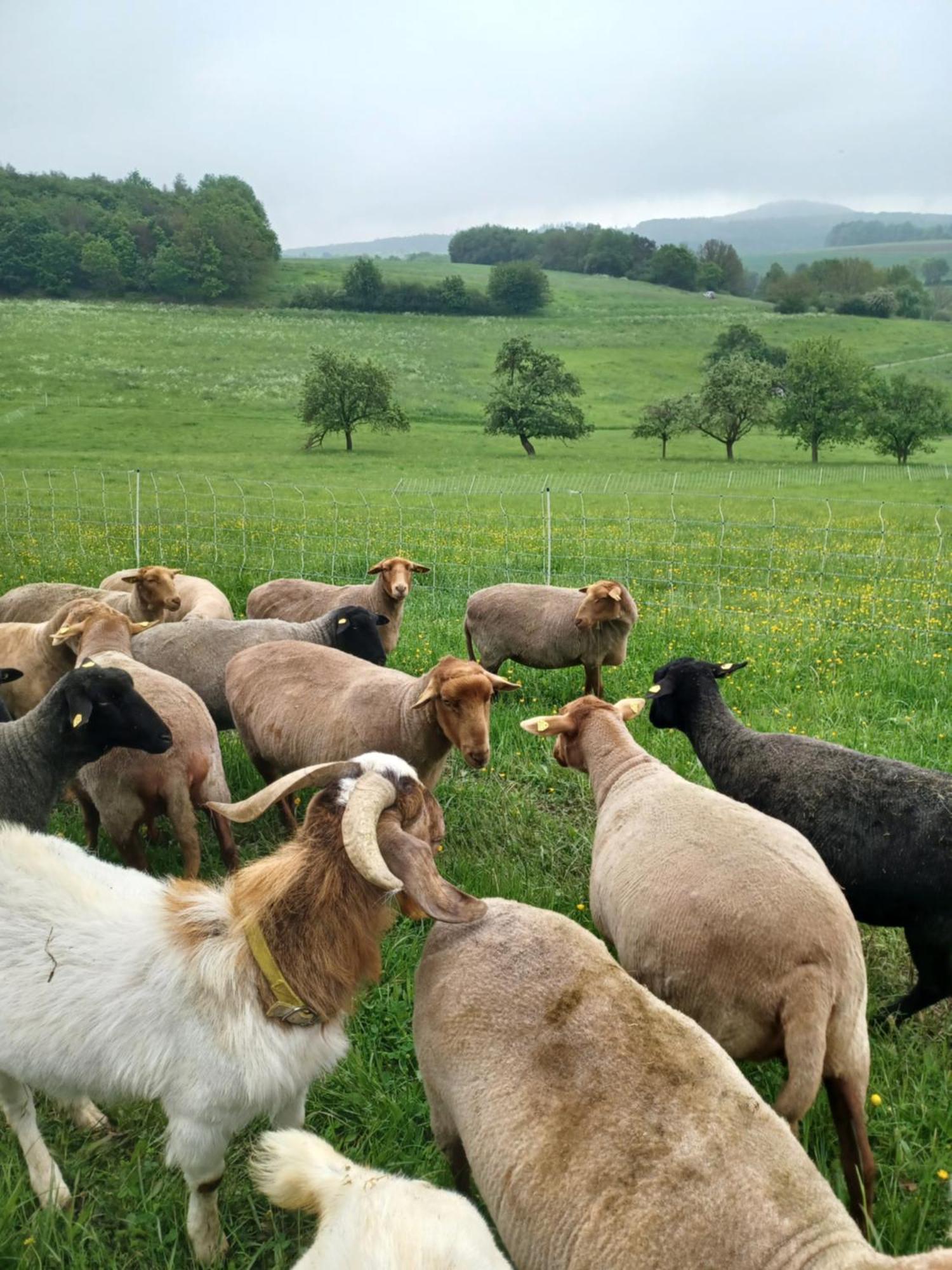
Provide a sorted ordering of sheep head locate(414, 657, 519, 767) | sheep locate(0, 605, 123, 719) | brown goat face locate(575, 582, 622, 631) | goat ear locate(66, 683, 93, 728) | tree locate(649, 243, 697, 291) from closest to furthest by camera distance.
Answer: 1. goat ear locate(66, 683, 93, 728)
2. sheep head locate(414, 657, 519, 767)
3. sheep locate(0, 605, 123, 719)
4. brown goat face locate(575, 582, 622, 631)
5. tree locate(649, 243, 697, 291)

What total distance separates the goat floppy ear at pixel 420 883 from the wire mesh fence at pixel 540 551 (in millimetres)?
7651

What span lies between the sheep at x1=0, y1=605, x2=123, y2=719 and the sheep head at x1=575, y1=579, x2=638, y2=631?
4019 millimetres

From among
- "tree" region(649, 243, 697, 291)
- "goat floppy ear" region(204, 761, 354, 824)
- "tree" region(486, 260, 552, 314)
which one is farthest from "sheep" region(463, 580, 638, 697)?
"tree" region(649, 243, 697, 291)

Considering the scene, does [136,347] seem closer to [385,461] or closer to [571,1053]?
[385,461]

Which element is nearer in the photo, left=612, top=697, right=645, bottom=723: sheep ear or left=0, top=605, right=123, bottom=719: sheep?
left=612, top=697, right=645, bottom=723: sheep ear

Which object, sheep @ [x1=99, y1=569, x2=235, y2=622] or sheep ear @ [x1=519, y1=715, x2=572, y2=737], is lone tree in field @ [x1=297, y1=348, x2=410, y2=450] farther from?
sheep ear @ [x1=519, y1=715, x2=572, y2=737]

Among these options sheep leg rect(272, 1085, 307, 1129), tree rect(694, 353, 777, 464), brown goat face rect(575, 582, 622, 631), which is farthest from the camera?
tree rect(694, 353, 777, 464)

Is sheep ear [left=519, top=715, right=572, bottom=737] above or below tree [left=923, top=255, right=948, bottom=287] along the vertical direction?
below

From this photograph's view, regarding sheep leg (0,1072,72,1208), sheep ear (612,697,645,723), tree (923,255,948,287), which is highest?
tree (923,255,948,287)

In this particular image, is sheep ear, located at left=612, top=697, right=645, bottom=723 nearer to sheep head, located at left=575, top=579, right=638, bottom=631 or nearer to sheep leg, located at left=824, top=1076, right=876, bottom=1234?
sheep leg, located at left=824, top=1076, right=876, bottom=1234

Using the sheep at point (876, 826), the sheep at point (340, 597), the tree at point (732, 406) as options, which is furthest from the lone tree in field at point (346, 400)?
the sheep at point (876, 826)

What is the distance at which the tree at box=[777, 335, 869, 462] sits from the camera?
4747 cm

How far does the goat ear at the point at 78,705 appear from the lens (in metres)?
4.80

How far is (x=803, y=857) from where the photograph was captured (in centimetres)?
363
